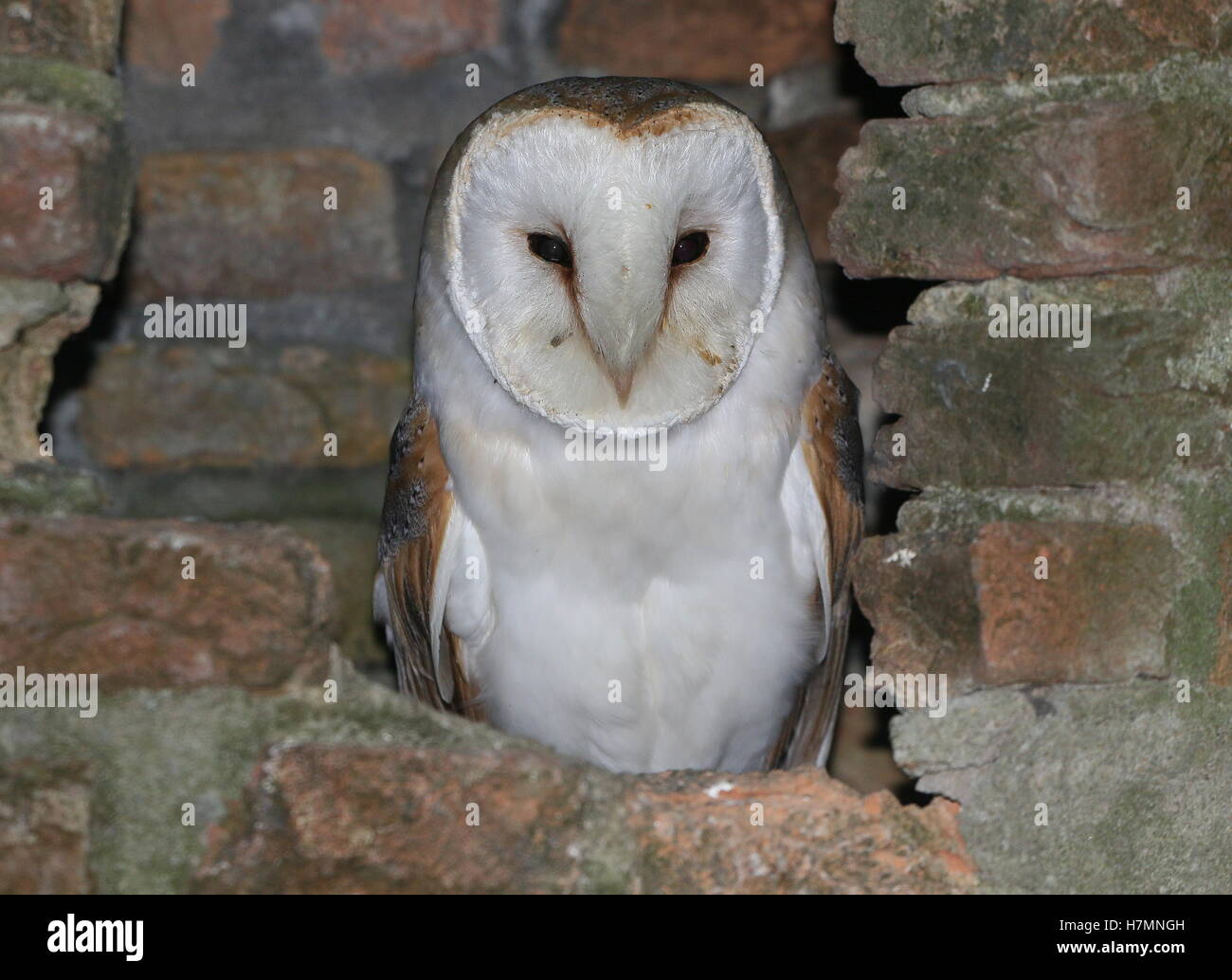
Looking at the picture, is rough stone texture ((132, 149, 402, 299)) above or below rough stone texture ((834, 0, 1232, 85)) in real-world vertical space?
above

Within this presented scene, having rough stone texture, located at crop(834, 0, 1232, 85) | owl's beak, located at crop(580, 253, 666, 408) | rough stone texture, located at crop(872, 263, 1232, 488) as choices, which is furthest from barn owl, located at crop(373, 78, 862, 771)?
rough stone texture, located at crop(872, 263, 1232, 488)

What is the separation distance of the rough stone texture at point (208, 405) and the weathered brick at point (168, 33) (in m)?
0.40

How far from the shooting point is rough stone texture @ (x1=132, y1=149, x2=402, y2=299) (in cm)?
212

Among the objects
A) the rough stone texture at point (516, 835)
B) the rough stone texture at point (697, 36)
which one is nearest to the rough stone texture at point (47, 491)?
the rough stone texture at point (516, 835)

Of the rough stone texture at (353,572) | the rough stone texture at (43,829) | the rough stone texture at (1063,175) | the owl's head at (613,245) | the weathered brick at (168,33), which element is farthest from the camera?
the rough stone texture at (353,572)

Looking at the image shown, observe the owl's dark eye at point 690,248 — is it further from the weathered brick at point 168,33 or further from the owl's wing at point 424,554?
the weathered brick at point 168,33

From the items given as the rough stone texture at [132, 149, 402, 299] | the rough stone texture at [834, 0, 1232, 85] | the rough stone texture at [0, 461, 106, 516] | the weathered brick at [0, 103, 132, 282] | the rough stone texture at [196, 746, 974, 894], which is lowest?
the rough stone texture at [196, 746, 974, 894]

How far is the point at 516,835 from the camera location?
120 centimetres

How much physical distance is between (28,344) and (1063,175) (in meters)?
0.95

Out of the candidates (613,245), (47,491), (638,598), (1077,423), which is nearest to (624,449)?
(638,598)

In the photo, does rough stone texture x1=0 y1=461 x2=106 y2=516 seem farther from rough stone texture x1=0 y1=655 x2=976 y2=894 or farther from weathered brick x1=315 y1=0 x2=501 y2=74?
weathered brick x1=315 y1=0 x2=501 y2=74

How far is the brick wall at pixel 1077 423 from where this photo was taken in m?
1.29

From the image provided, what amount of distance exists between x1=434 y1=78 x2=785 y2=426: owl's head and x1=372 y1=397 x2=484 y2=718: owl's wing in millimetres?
209

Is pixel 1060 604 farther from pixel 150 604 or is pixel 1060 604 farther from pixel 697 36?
pixel 697 36
